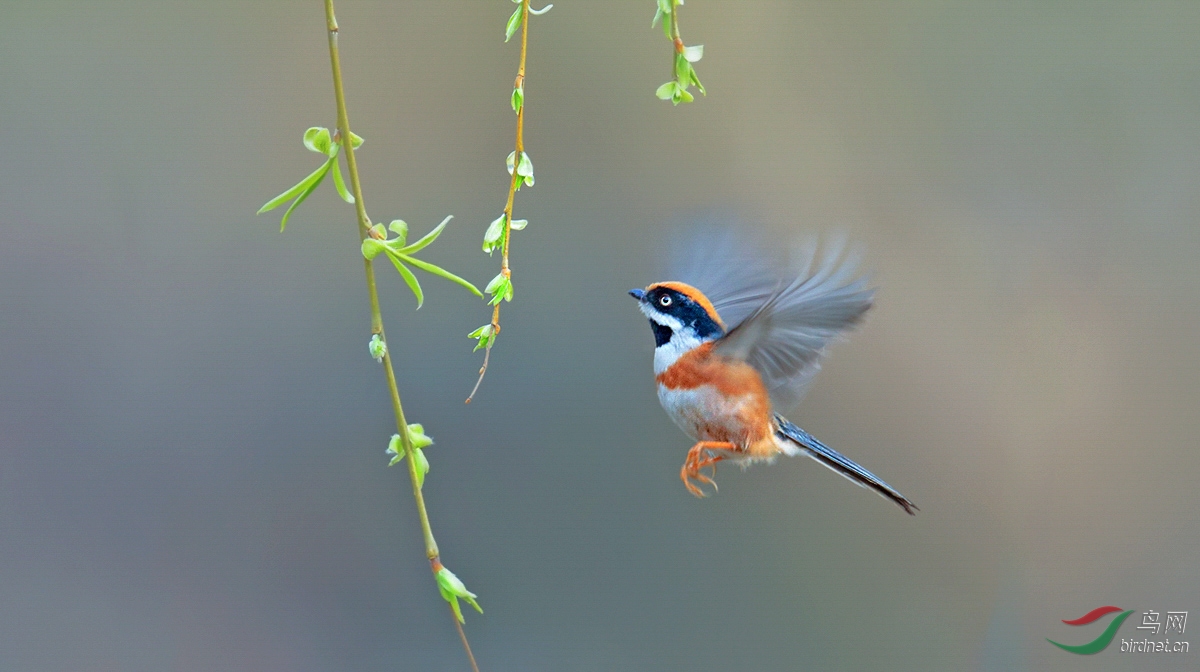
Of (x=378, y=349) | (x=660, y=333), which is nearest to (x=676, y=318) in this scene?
(x=660, y=333)

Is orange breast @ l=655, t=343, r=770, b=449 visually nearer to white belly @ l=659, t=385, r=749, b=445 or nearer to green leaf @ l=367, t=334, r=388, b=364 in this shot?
white belly @ l=659, t=385, r=749, b=445

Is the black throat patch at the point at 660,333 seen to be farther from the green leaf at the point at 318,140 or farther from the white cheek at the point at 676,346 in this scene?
the green leaf at the point at 318,140

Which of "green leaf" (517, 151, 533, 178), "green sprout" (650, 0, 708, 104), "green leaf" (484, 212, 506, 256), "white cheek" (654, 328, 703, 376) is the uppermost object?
"green sprout" (650, 0, 708, 104)

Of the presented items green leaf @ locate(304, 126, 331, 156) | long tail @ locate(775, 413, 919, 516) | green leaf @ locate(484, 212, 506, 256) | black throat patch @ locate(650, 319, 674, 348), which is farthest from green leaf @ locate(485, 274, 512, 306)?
long tail @ locate(775, 413, 919, 516)

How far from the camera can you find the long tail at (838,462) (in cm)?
94

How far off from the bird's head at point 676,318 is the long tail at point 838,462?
0.17m

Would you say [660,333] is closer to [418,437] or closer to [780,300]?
[780,300]

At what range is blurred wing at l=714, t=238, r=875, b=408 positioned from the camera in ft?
2.54

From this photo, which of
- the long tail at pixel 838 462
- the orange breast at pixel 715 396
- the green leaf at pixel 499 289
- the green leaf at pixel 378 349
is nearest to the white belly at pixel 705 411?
the orange breast at pixel 715 396

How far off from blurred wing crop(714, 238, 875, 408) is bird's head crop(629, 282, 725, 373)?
0.06m

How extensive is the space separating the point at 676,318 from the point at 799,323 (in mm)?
159

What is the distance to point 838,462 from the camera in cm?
102

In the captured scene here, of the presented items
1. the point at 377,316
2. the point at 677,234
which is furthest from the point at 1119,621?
Answer: the point at 377,316

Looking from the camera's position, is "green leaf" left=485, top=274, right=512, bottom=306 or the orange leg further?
the orange leg
